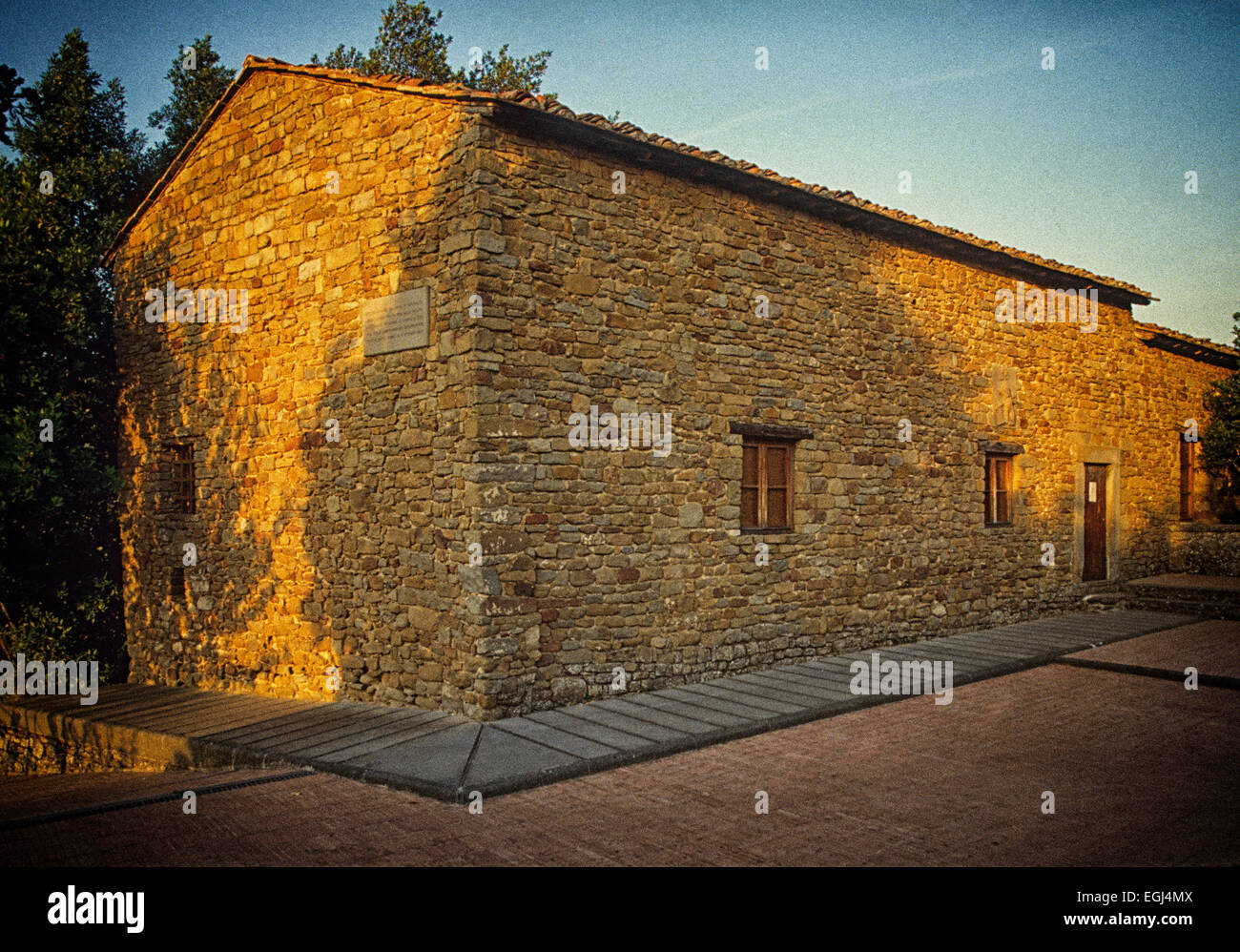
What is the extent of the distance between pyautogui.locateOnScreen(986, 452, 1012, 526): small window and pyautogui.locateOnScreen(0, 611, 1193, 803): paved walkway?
8.87ft

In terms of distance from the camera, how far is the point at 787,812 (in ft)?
15.2

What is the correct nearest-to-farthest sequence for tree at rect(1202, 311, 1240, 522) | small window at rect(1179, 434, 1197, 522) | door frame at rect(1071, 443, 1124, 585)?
door frame at rect(1071, 443, 1124, 585)
tree at rect(1202, 311, 1240, 522)
small window at rect(1179, 434, 1197, 522)

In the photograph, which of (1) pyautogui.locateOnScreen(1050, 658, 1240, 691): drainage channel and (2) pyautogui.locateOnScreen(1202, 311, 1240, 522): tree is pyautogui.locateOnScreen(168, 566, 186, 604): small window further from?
(2) pyautogui.locateOnScreen(1202, 311, 1240, 522): tree

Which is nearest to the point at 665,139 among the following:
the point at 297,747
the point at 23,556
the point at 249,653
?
the point at 297,747

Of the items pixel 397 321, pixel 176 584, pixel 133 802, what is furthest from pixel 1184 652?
pixel 176 584

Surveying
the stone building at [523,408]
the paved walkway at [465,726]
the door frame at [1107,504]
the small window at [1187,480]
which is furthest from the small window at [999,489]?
the small window at [1187,480]

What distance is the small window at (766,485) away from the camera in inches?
333

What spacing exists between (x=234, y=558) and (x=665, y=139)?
20.3 feet

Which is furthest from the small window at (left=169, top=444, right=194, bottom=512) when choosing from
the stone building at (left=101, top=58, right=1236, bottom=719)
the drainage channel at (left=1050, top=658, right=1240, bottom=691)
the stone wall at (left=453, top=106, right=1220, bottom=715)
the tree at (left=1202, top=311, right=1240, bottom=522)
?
the tree at (left=1202, top=311, right=1240, bottom=522)

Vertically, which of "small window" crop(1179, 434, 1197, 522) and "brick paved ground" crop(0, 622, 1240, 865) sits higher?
"small window" crop(1179, 434, 1197, 522)

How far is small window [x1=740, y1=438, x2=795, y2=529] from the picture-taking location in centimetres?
847

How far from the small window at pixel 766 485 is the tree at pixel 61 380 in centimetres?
726

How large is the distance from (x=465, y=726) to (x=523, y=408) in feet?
8.34

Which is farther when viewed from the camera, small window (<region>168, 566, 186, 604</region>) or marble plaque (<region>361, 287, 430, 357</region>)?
small window (<region>168, 566, 186, 604</region>)
